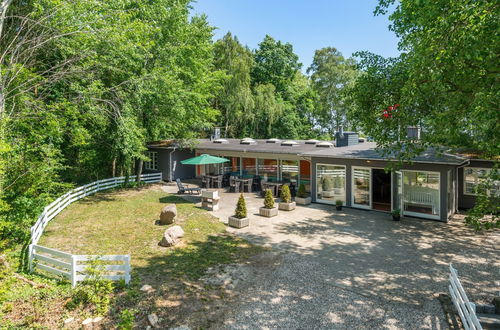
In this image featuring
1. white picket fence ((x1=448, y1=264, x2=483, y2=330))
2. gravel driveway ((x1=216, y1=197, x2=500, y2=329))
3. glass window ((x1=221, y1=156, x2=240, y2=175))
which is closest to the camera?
white picket fence ((x1=448, y1=264, x2=483, y2=330))

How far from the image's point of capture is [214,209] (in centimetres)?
1438

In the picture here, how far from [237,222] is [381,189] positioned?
25.9ft

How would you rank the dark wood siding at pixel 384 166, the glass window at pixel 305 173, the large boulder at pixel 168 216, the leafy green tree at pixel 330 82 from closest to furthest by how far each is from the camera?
the large boulder at pixel 168 216, the dark wood siding at pixel 384 166, the glass window at pixel 305 173, the leafy green tree at pixel 330 82

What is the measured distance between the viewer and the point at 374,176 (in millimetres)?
15023

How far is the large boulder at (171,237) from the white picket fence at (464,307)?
7.64m

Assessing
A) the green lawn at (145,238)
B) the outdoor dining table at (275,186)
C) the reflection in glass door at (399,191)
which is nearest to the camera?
the green lawn at (145,238)

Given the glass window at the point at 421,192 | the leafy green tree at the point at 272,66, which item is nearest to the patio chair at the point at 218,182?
the glass window at the point at 421,192

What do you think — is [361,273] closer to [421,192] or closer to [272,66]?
[421,192]

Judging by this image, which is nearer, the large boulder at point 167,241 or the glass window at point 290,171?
the large boulder at point 167,241

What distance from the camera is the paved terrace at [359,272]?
599 cm

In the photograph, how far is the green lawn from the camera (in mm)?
8445

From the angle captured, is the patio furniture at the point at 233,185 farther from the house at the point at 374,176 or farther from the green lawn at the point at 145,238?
the green lawn at the point at 145,238

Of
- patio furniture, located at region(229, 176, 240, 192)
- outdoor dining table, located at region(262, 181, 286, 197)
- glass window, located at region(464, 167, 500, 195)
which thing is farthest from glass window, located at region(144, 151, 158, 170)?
glass window, located at region(464, 167, 500, 195)

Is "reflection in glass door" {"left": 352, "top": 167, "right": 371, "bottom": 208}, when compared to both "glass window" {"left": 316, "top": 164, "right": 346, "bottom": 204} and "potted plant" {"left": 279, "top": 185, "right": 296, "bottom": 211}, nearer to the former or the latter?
"glass window" {"left": 316, "top": 164, "right": 346, "bottom": 204}
